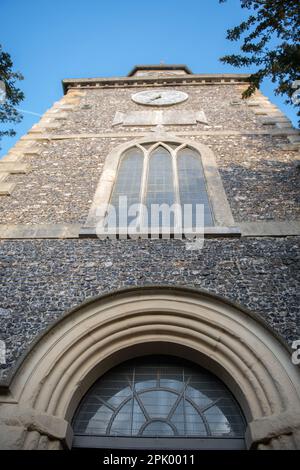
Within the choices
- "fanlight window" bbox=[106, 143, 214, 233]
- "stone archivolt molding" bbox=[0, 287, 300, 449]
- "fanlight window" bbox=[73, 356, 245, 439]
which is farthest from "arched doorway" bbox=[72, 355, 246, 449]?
"fanlight window" bbox=[106, 143, 214, 233]

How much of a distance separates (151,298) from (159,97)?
861 cm

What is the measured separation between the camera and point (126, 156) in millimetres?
9055

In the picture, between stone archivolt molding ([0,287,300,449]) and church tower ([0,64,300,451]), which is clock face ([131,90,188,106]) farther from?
stone archivolt molding ([0,287,300,449])

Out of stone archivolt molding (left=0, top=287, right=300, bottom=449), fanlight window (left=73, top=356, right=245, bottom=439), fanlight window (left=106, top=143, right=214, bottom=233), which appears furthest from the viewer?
fanlight window (left=106, top=143, right=214, bottom=233)

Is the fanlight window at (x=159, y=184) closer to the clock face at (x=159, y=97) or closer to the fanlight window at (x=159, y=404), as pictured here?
the fanlight window at (x=159, y=404)

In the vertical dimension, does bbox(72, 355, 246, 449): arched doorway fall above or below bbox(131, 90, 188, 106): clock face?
below

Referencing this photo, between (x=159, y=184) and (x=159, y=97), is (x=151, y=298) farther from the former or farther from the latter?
(x=159, y=97)

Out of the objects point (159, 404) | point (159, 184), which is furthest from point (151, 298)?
point (159, 184)

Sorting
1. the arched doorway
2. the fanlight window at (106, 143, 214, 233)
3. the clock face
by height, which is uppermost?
the clock face

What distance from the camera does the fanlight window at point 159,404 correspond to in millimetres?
4465

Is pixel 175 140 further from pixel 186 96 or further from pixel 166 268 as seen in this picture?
pixel 166 268

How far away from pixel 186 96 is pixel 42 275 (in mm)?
8478

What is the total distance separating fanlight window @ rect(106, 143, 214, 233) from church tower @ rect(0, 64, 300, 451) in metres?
0.04

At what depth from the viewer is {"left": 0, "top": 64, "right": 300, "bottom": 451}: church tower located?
4316 millimetres
